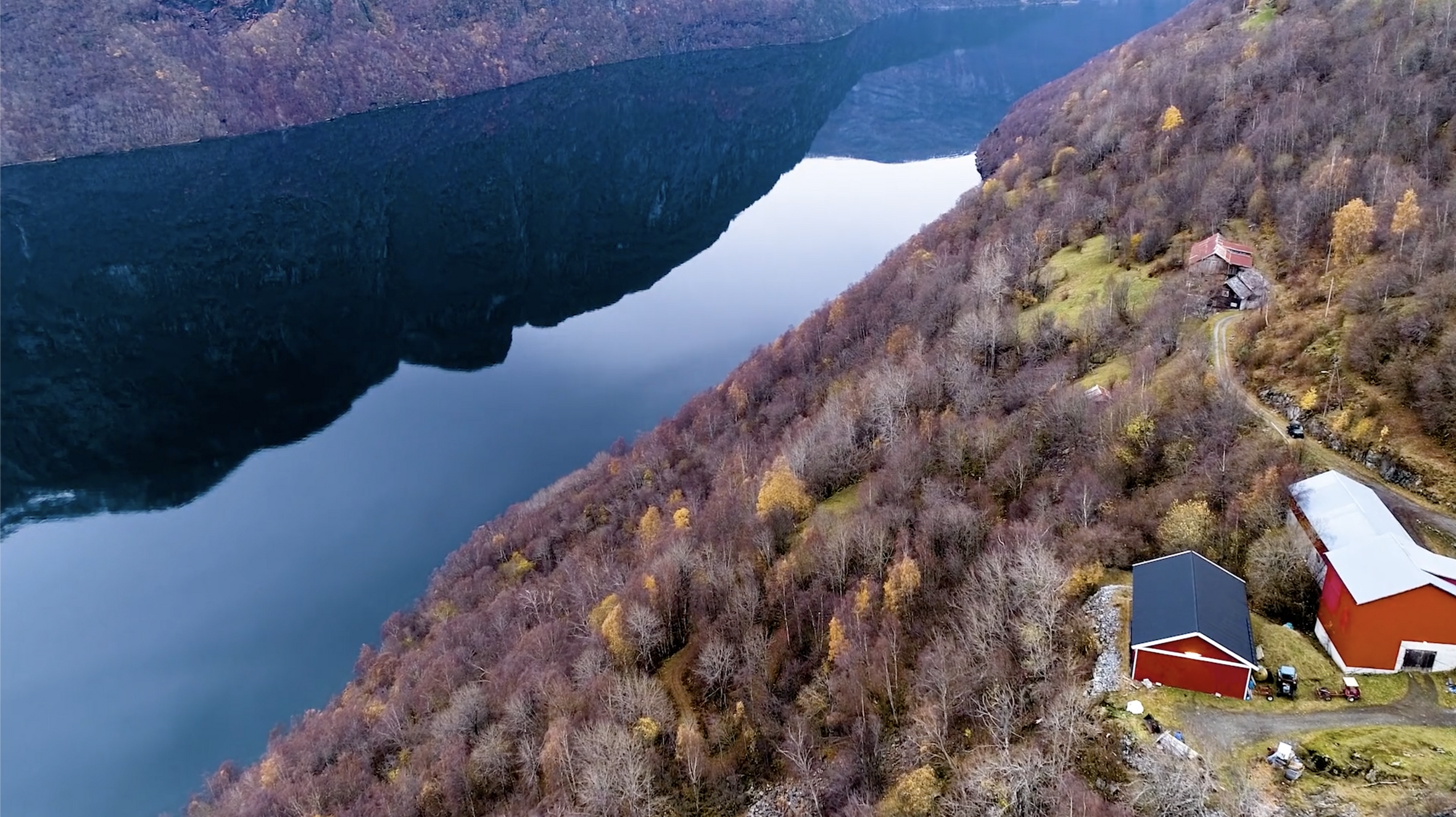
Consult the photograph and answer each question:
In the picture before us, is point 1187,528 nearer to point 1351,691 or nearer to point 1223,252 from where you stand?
point 1351,691

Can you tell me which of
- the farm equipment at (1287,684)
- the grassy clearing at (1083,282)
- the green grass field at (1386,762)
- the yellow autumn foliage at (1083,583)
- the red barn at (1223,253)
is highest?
the red barn at (1223,253)

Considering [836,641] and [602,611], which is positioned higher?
[836,641]

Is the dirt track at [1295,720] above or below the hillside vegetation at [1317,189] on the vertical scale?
below

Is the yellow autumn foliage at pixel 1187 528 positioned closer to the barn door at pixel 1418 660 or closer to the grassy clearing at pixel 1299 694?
the grassy clearing at pixel 1299 694

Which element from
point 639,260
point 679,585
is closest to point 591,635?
point 679,585

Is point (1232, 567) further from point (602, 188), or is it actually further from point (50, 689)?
point (602, 188)

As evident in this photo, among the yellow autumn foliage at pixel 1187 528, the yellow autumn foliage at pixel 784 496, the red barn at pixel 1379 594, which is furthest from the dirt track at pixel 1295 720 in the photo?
the yellow autumn foliage at pixel 784 496

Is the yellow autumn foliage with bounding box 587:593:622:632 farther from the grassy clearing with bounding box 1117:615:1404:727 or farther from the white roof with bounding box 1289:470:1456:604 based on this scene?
the white roof with bounding box 1289:470:1456:604

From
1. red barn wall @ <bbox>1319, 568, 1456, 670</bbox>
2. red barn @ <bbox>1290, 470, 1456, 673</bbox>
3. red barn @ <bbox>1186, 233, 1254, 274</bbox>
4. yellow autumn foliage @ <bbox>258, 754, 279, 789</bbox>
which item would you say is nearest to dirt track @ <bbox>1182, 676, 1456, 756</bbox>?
red barn @ <bbox>1290, 470, 1456, 673</bbox>

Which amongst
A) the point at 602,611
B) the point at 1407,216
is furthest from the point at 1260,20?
the point at 602,611
